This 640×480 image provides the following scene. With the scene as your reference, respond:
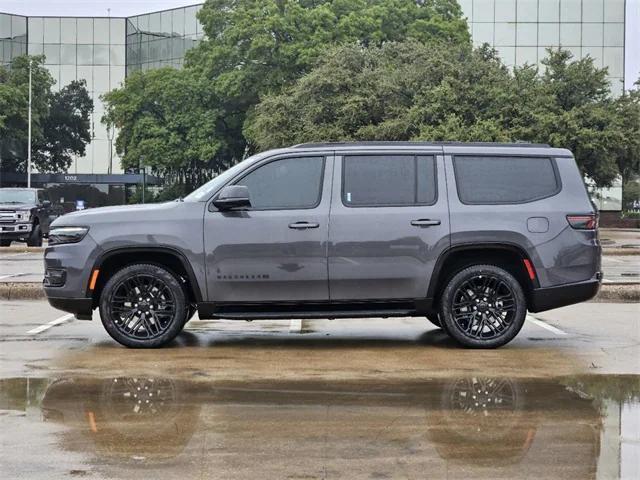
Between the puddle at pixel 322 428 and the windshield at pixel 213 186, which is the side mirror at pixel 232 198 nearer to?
the windshield at pixel 213 186

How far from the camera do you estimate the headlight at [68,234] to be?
30.1ft

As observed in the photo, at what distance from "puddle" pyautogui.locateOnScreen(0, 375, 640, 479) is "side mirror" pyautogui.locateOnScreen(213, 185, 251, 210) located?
205 centimetres

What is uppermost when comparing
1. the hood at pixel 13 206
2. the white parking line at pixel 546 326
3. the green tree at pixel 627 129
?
the green tree at pixel 627 129

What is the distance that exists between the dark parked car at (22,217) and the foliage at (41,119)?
38588mm

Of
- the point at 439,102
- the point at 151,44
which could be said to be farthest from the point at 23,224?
the point at 151,44

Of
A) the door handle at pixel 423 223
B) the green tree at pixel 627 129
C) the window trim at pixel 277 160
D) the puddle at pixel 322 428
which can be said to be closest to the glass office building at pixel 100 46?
the green tree at pixel 627 129

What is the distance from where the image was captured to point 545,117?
37.2 m

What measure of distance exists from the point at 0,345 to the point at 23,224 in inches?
773

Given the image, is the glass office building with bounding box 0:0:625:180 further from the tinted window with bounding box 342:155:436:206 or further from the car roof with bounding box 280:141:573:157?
the tinted window with bounding box 342:155:436:206

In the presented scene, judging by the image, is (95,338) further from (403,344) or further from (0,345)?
(403,344)

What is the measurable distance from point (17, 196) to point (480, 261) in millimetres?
22114

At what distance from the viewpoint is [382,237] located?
9070mm

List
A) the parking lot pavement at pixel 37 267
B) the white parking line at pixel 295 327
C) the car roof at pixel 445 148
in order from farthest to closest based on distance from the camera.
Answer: the parking lot pavement at pixel 37 267
the white parking line at pixel 295 327
the car roof at pixel 445 148

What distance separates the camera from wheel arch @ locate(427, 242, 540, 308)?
30.0 ft
